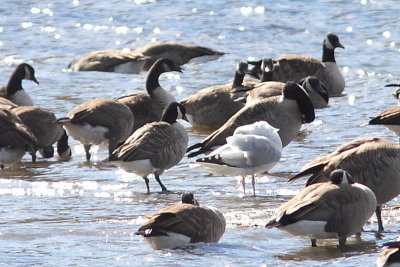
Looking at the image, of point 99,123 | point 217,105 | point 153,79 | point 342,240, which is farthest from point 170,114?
point 342,240

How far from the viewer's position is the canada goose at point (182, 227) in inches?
324

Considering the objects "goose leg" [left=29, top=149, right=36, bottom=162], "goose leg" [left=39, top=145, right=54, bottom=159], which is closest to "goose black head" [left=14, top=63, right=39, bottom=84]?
"goose leg" [left=39, top=145, right=54, bottom=159]

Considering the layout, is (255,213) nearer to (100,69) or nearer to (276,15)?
(100,69)

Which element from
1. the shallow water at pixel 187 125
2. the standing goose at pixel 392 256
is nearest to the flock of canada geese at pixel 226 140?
the standing goose at pixel 392 256

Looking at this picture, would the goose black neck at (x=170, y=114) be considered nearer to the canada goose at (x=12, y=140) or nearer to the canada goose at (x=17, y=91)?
the canada goose at (x=12, y=140)

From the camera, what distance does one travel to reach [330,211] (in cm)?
837

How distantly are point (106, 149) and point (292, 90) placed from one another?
10.0 feet

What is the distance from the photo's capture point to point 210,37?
936 inches

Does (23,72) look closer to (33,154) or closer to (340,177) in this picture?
(33,154)

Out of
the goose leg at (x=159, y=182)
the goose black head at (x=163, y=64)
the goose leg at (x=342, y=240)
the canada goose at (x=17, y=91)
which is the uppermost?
the goose black head at (x=163, y=64)

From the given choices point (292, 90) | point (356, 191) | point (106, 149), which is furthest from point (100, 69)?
point (356, 191)

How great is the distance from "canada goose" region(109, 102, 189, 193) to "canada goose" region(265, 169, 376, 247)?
120 inches

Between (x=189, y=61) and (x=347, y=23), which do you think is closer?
(x=189, y=61)

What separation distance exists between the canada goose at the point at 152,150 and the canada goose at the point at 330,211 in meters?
3.05
